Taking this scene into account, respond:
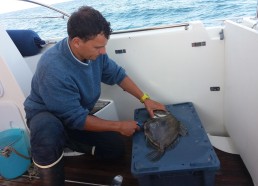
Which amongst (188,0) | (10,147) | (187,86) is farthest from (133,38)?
(188,0)

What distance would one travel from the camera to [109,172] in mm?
1806

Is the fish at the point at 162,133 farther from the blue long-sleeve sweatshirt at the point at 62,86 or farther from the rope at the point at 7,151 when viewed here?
the rope at the point at 7,151

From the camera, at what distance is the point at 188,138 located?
1.48 meters

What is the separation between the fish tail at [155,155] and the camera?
1.34m

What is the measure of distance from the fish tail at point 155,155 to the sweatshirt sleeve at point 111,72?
2.26ft

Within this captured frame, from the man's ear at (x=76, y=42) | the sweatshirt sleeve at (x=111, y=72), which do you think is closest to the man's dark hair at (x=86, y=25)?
the man's ear at (x=76, y=42)

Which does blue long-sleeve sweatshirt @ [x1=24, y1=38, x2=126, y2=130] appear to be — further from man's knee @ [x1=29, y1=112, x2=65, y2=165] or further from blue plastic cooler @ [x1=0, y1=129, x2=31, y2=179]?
blue plastic cooler @ [x1=0, y1=129, x2=31, y2=179]

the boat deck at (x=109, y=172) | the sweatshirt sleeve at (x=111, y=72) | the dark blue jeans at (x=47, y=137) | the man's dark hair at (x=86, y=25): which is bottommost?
the boat deck at (x=109, y=172)

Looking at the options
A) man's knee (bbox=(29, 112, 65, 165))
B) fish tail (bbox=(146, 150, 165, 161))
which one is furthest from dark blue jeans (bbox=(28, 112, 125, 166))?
fish tail (bbox=(146, 150, 165, 161))

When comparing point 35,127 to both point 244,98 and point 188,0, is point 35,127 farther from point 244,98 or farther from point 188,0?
point 188,0

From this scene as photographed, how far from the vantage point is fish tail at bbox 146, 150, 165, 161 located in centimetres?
134

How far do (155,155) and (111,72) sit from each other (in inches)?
29.6

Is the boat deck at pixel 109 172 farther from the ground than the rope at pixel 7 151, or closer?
closer

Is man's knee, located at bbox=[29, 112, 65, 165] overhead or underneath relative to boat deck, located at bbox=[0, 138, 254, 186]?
overhead
